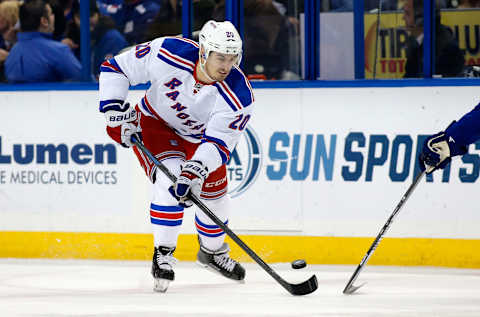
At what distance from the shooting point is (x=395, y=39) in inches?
218

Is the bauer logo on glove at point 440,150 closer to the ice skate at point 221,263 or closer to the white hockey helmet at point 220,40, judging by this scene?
the white hockey helmet at point 220,40

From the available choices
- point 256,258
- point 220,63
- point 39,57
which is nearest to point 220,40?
point 220,63

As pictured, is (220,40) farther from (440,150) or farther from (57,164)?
(57,164)

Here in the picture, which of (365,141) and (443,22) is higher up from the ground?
(443,22)

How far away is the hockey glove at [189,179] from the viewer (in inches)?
170

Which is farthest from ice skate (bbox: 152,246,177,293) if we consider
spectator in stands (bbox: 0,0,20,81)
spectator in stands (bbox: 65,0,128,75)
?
spectator in stands (bbox: 0,0,20,81)

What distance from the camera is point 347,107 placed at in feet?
18.1

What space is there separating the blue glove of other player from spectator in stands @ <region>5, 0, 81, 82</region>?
2.37 metres

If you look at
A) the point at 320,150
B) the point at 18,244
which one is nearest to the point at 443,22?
the point at 320,150

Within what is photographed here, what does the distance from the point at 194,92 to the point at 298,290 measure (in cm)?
99

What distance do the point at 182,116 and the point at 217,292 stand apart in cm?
83

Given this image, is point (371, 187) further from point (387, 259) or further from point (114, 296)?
point (114, 296)

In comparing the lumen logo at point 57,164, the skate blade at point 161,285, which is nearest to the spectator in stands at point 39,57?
the lumen logo at point 57,164

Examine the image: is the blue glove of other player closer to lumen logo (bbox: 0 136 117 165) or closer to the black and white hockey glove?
the black and white hockey glove
